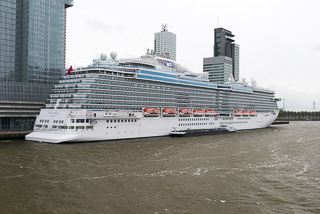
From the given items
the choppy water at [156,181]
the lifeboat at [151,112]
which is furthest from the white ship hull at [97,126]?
the choppy water at [156,181]

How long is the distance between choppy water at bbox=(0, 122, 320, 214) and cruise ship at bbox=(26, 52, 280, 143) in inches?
398

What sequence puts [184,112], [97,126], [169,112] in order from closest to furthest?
[97,126], [169,112], [184,112]

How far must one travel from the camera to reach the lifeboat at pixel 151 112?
211 ft

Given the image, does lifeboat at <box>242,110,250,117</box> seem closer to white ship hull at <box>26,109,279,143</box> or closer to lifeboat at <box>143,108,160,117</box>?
white ship hull at <box>26,109,279,143</box>

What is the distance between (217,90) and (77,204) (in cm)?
7554

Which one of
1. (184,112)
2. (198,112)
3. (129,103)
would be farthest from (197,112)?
(129,103)

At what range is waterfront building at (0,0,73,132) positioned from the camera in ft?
222

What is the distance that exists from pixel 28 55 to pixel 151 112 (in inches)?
1346

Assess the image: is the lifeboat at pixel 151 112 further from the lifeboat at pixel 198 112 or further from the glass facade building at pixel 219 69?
the glass facade building at pixel 219 69

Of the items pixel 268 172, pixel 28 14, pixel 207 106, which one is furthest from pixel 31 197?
pixel 207 106

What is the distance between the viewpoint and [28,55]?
241 feet

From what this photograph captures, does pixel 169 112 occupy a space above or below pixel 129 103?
below

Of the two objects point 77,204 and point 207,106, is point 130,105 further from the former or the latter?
point 77,204

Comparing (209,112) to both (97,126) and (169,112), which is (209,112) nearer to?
(169,112)
